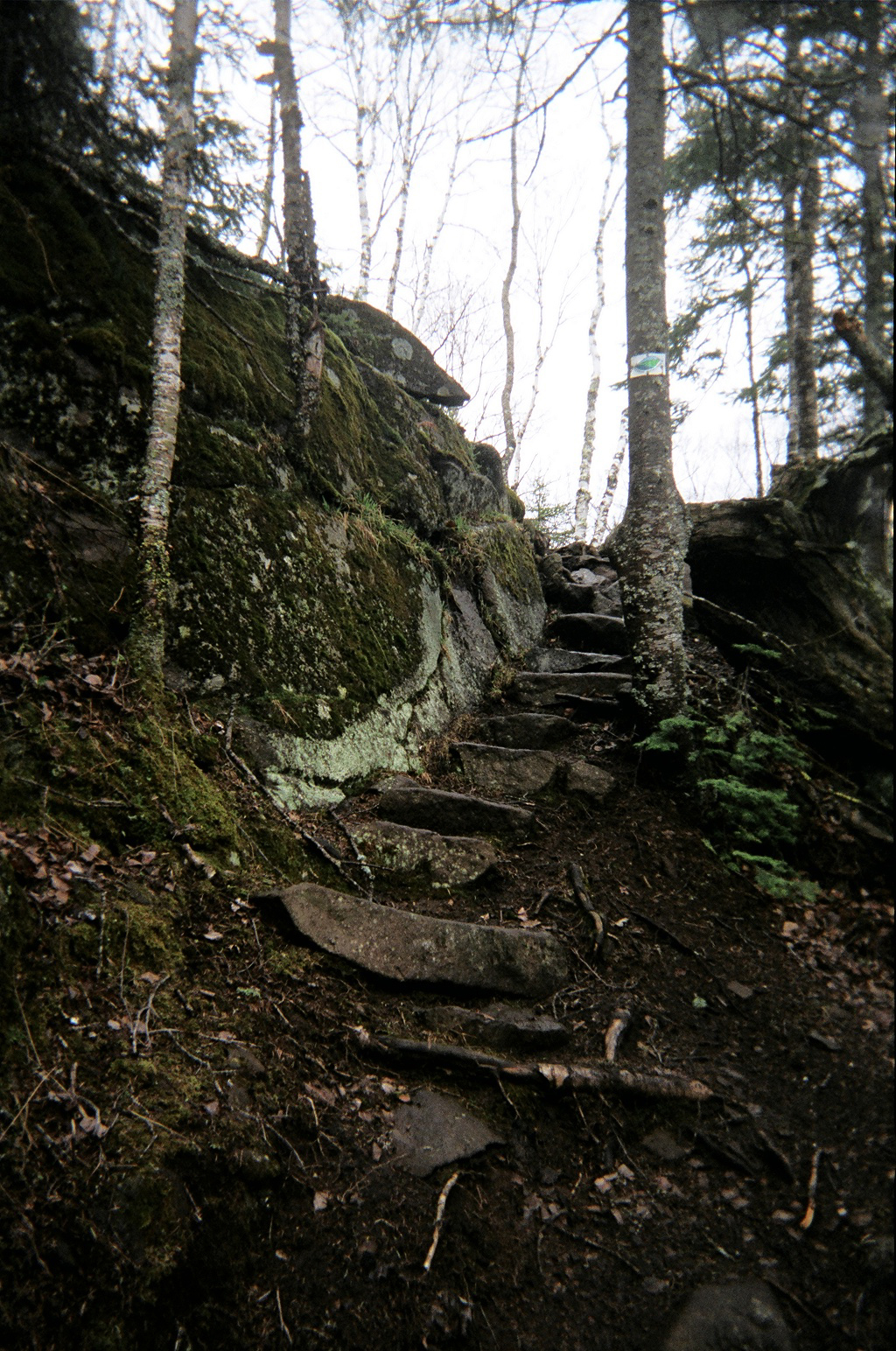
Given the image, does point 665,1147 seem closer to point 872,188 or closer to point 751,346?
point 872,188

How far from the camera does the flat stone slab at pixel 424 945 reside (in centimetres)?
340

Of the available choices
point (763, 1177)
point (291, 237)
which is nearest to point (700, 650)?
point (763, 1177)

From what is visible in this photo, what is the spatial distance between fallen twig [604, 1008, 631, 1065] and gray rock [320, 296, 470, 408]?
9839 mm

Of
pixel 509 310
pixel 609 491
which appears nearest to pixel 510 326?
pixel 509 310

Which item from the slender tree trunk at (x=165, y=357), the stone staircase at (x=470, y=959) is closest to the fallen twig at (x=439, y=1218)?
the stone staircase at (x=470, y=959)

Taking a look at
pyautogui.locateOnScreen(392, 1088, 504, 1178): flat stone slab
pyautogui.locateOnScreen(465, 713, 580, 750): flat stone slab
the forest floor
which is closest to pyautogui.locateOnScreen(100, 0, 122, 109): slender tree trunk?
the forest floor

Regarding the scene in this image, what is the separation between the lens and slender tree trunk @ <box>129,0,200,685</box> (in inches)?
164

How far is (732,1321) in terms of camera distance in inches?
51.8

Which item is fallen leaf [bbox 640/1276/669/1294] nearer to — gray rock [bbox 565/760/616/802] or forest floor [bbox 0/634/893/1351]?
forest floor [bbox 0/634/893/1351]

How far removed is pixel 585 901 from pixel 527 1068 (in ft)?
4.18

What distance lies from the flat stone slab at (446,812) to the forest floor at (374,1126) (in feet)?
4.62

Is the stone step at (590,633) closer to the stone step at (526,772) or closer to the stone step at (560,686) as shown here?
the stone step at (560,686)

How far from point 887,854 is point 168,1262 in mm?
2416

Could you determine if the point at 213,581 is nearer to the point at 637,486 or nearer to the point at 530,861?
the point at 530,861
